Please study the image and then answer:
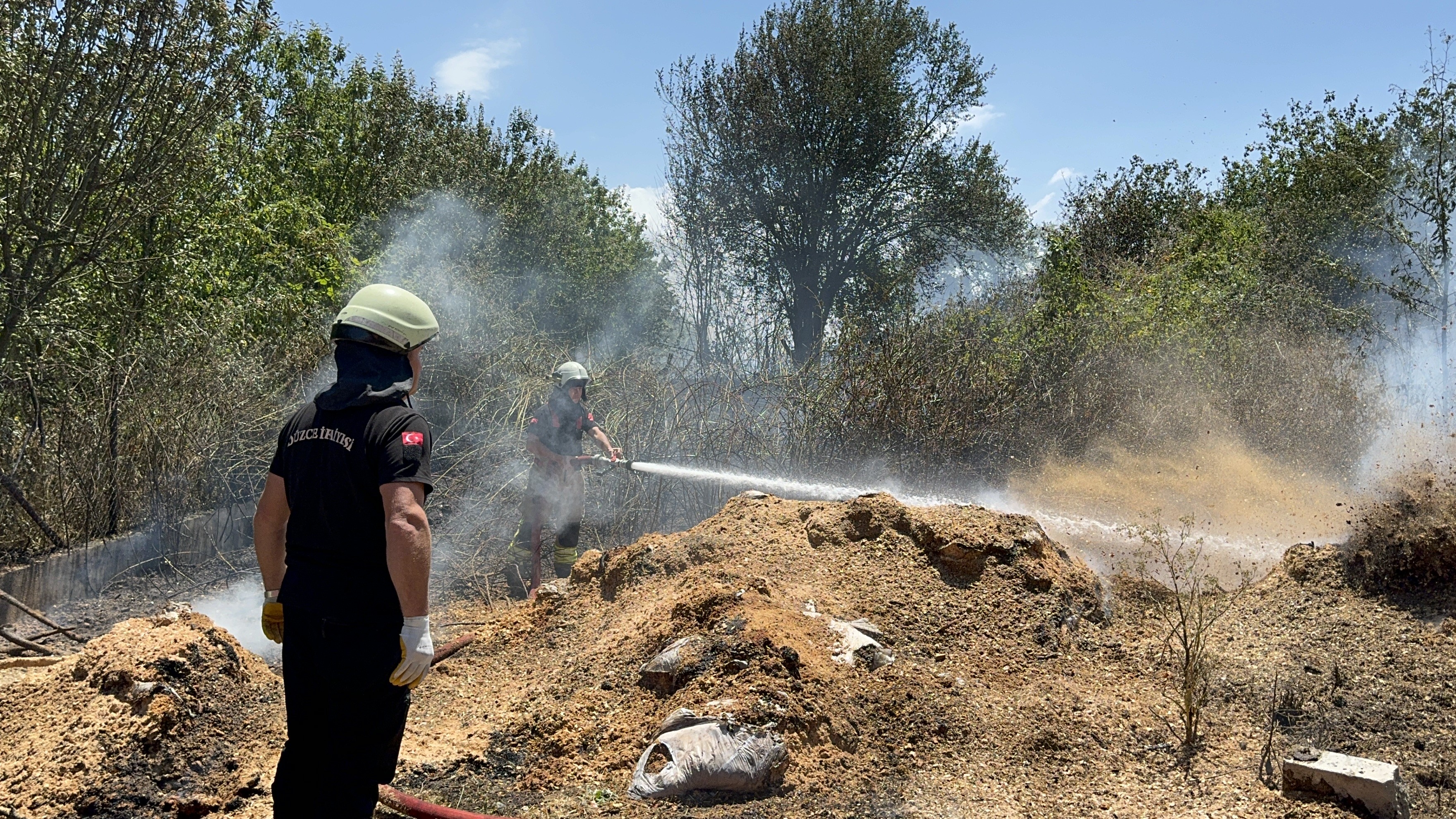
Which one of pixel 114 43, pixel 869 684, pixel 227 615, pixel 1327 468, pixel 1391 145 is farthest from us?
pixel 1391 145

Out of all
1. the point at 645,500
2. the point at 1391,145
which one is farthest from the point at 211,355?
the point at 1391,145

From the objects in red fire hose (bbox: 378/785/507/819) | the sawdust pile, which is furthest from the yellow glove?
the sawdust pile

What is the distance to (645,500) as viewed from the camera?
27.3ft

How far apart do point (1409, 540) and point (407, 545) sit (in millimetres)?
4865

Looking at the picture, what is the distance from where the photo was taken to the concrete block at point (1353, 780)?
10.3ft

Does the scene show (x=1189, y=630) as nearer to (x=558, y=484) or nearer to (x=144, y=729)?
(x=558, y=484)

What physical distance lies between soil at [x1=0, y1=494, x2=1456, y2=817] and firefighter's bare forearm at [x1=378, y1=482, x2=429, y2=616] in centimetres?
115

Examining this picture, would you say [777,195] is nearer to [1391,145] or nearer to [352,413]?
[1391,145]

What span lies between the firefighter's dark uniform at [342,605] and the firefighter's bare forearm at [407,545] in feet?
0.17

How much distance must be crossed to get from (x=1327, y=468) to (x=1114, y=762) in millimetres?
8528

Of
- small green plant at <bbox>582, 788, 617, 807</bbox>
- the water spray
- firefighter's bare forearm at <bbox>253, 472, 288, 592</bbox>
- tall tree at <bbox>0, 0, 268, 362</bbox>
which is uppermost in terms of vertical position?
tall tree at <bbox>0, 0, 268, 362</bbox>

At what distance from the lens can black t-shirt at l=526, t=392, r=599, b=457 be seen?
277 inches

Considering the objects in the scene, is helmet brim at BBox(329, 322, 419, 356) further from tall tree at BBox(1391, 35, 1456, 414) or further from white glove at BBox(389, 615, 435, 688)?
tall tree at BBox(1391, 35, 1456, 414)

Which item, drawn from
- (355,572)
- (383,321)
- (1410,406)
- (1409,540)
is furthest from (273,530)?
(1410,406)
